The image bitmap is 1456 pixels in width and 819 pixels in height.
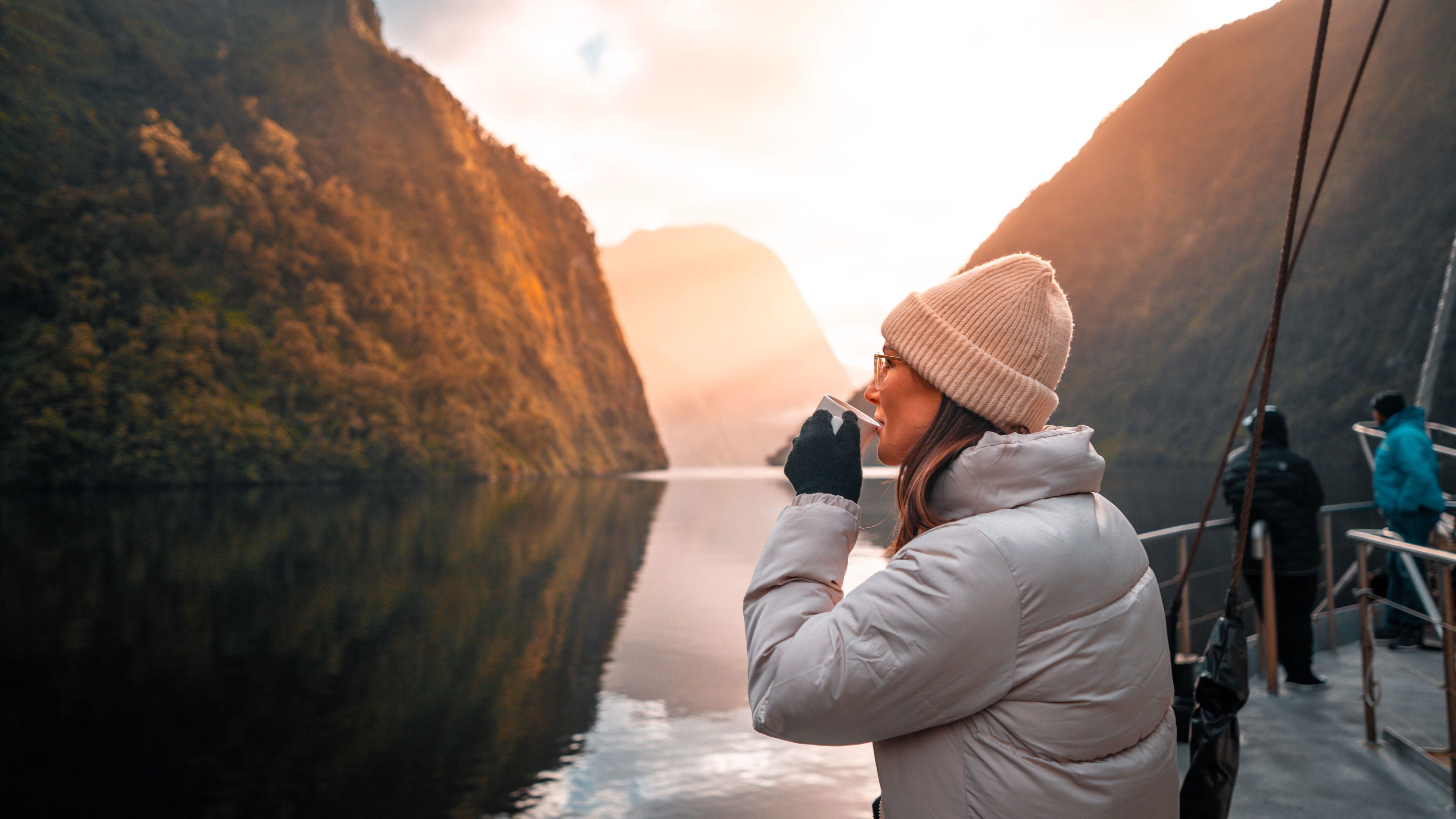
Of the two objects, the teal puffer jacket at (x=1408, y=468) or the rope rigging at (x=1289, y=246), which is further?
the teal puffer jacket at (x=1408, y=468)

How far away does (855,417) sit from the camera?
144 cm

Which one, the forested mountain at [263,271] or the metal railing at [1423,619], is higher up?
the forested mountain at [263,271]

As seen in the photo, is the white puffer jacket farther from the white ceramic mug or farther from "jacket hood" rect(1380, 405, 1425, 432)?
"jacket hood" rect(1380, 405, 1425, 432)

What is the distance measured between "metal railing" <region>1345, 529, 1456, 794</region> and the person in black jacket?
0.68 metres

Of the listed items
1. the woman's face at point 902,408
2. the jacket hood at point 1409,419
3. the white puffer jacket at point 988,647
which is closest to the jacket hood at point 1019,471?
the white puffer jacket at point 988,647

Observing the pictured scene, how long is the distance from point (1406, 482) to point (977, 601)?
6.58 meters

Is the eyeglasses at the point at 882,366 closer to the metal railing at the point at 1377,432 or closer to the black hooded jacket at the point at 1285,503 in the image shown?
the black hooded jacket at the point at 1285,503

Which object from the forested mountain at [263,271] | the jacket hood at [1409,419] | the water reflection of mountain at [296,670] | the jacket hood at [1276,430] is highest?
the forested mountain at [263,271]

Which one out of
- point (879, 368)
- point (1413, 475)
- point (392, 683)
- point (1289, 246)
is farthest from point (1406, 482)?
point (392, 683)

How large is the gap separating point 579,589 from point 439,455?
5307cm

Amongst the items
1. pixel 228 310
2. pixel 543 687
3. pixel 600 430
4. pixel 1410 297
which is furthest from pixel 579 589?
pixel 600 430

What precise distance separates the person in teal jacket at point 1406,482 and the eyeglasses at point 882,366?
6.03m

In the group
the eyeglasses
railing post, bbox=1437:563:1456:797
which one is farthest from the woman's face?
railing post, bbox=1437:563:1456:797

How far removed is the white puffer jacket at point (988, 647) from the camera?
3.72 ft
